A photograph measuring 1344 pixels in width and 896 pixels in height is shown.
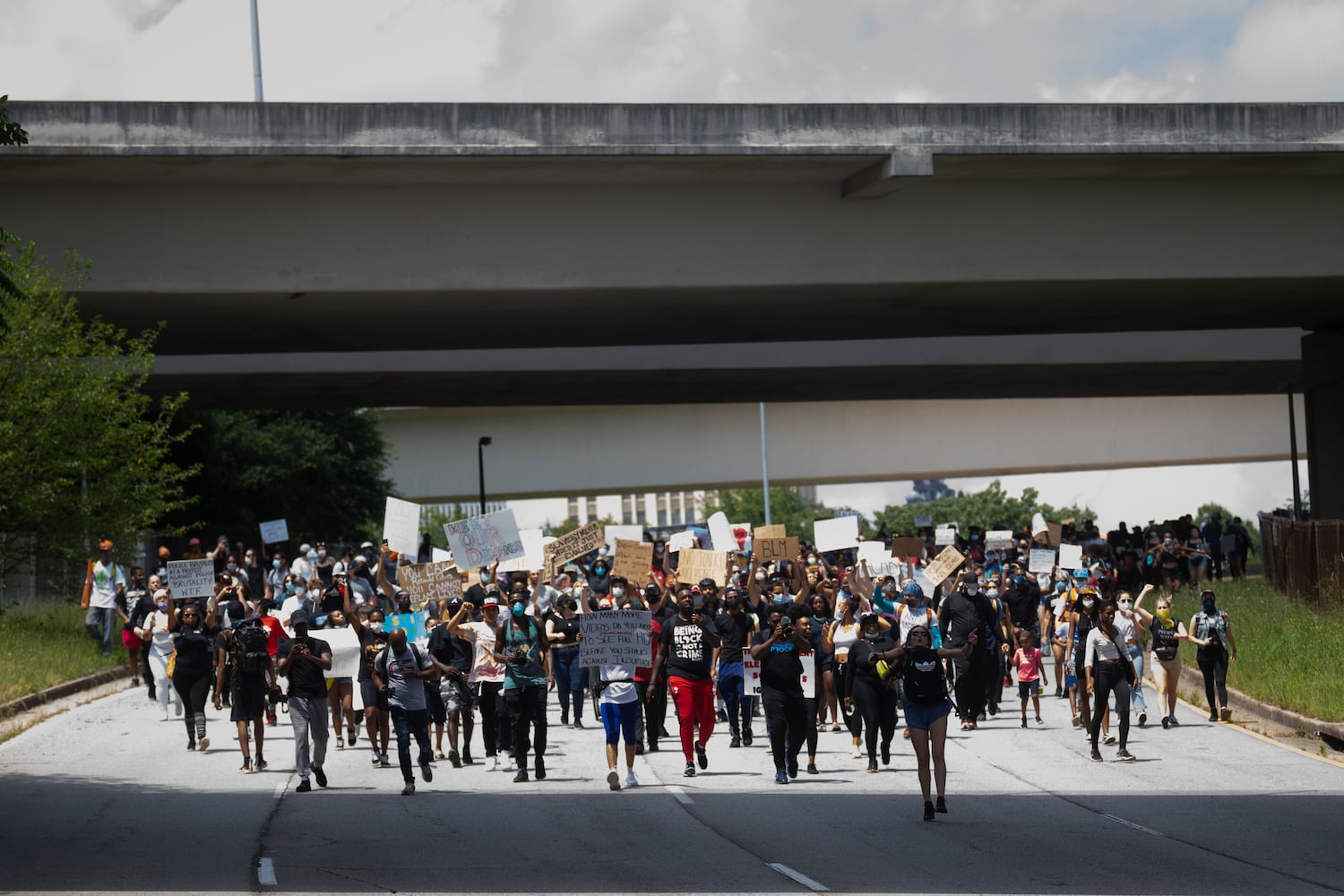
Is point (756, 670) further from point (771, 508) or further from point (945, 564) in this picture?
point (771, 508)

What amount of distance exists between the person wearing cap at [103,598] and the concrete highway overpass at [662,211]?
6.20m

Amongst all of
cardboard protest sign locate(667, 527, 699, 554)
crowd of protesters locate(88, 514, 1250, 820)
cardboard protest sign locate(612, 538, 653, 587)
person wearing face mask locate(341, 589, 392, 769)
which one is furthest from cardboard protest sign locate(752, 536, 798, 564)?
person wearing face mask locate(341, 589, 392, 769)

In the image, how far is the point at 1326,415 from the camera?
27250 millimetres

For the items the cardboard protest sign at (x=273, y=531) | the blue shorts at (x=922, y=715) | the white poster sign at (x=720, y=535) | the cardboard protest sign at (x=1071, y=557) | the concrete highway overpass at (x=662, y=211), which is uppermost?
the concrete highway overpass at (x=662, y=211)

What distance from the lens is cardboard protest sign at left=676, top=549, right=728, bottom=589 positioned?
28.2m

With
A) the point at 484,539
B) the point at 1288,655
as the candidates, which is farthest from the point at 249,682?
the point at 1288,655

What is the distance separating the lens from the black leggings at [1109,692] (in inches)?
714

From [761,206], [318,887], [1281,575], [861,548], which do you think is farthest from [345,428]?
[318,887]

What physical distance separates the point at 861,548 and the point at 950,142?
13.1 metres

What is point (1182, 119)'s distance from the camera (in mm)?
18344

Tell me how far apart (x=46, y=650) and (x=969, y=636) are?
49.1ft

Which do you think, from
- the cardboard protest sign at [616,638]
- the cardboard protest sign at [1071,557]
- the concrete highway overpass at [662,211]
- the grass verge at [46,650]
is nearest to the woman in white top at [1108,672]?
the concrete highway overpass at [662,211]

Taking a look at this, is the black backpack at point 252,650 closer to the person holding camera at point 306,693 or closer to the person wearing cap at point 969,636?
the person holding camera at point 306,693

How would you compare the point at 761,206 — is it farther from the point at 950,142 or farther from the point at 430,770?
the point at 430,770
